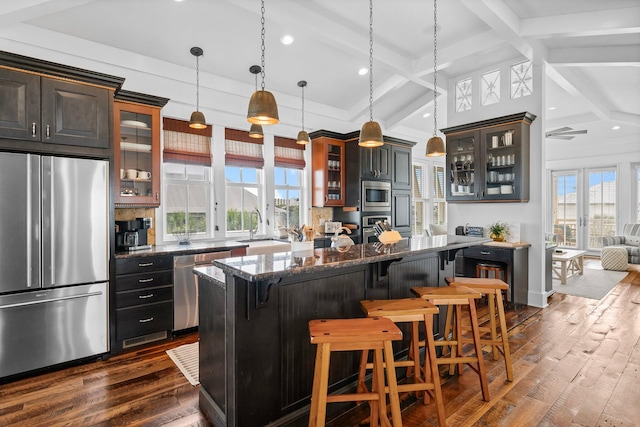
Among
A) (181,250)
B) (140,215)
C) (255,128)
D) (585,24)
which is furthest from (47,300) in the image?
(585,24)

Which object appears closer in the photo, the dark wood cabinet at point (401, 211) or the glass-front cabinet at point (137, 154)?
the glass-front cabinet at point (137, 154)

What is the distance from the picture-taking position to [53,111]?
286 centimetres

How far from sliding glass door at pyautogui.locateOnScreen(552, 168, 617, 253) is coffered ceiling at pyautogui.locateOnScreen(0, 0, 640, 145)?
3734 mm

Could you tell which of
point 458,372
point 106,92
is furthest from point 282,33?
point 458,372

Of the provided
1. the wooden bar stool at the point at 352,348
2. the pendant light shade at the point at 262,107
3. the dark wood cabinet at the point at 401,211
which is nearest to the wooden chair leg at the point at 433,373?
the wooden bar stool at the point at 352,348

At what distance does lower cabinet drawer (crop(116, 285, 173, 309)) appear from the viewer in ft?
10.5

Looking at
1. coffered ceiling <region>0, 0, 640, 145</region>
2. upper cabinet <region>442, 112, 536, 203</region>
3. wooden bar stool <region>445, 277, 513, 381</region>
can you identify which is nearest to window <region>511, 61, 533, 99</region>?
coffered ceiling <region>0, 0, 640, 145</region>

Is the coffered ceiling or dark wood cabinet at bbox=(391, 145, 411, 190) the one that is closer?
the coffered ceiling

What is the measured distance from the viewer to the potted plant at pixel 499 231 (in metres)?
4.73

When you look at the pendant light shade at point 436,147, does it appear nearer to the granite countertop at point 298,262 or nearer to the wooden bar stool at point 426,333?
the granite countertop at point 298,262

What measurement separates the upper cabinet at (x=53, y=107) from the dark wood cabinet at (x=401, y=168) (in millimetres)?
4496

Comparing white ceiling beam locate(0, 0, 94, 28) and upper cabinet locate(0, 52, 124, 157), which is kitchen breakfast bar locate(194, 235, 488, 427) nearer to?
upper cabinet locate(0, 52, 124, 157)

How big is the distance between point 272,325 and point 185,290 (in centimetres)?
203

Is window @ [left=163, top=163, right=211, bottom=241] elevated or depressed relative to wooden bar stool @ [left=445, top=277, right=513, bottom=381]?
elevated
